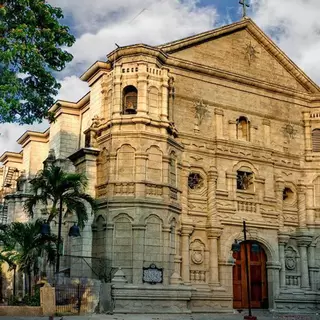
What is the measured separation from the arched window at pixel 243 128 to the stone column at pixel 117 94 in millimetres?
7449

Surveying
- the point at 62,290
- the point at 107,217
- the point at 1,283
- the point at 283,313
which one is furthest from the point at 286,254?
the point at 1,283

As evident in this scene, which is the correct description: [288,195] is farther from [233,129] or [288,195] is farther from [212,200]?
[212,200]

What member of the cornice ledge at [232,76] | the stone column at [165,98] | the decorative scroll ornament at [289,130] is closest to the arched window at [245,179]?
the decorative scroll ornament at [289,130]

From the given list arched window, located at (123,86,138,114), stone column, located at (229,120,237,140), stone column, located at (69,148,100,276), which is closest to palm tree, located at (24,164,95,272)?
stone column, located at (69,148,100,276)

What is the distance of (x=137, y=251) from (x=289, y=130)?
12.9 metres

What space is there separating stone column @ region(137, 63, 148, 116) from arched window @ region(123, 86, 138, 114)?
0.62 meters

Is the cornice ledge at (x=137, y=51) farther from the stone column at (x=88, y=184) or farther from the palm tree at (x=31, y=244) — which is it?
the palm tree at (x=31, y=244)

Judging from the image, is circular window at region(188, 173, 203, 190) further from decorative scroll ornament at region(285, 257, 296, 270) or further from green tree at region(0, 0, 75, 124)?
green tree at region(0, 0, 75, 124)

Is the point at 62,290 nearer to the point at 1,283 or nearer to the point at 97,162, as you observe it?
the point at 97,162

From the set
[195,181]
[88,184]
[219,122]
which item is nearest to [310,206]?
[219,122]

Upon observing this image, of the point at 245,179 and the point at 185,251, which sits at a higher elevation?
the point at 245,179

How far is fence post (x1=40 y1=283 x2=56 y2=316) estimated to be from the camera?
73.2 ft

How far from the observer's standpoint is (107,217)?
2680cm

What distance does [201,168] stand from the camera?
30.1m
